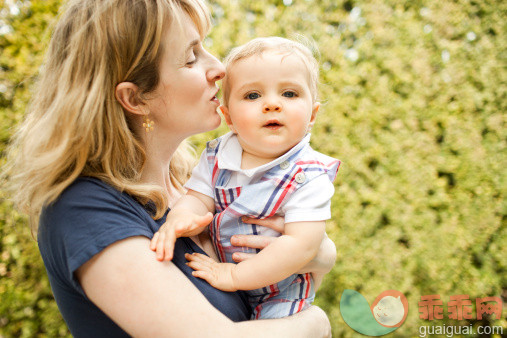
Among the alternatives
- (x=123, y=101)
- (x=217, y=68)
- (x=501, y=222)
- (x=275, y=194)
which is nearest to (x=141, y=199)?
(x=123, y=101)

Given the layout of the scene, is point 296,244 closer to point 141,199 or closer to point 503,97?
point 141,199

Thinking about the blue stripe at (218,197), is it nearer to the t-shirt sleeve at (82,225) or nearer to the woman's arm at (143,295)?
the t-shirt sleeve at (82,225)

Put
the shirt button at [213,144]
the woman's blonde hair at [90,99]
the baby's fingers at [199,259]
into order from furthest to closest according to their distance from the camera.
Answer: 1. the shirt button at [213,144]
2. the baby's fingers at [199,259]
3. the woman's blonde hair at [90,99]

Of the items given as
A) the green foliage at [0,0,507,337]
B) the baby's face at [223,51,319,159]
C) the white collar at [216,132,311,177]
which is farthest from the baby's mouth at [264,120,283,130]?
the green foliage at [0,0,507,337]

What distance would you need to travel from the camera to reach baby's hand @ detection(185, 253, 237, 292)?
1.48m

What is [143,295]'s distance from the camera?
3.96ft

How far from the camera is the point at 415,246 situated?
12.0 feet

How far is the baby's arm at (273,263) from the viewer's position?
147cm

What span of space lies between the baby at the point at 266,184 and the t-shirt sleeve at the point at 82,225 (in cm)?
18

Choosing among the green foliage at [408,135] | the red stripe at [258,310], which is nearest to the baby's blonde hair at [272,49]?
the red stripe at [258,310]

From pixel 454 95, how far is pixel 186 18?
3.06 m

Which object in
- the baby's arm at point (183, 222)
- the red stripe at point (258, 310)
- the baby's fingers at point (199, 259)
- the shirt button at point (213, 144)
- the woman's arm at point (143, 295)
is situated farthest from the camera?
the shirt button at point (213, 144)

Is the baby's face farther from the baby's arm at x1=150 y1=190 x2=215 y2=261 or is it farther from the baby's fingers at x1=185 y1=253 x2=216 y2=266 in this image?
the baby's fingers at x1=185 y1=253 x2=216 y2=266

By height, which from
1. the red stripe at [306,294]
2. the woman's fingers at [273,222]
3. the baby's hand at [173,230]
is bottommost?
the red stripe at [306,294]
